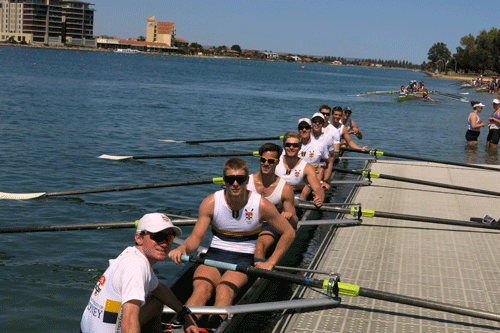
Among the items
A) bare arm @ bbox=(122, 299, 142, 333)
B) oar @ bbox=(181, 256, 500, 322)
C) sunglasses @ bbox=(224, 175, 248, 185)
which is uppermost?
sunglasses @ bbox=(224, 175, 248, 185)

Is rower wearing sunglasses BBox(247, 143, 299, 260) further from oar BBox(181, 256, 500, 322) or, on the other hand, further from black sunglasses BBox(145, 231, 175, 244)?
black sunglasses BBox(145, 231, 175, 244)

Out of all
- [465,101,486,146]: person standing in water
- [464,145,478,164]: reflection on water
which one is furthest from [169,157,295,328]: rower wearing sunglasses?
[464,145,478,164]: reflection on water

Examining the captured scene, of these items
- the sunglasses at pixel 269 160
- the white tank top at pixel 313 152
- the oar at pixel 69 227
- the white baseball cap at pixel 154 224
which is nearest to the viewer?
the white baseball cap at pixel 154 224

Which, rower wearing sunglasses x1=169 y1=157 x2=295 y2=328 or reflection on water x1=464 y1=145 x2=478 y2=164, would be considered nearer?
rower wearing sunglasses x1=169 y1=157 x2=295 y2=328

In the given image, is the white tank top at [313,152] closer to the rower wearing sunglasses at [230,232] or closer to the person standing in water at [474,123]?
the rower wearing sunglasses at [230,232]

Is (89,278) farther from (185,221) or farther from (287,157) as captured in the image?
(287,157)

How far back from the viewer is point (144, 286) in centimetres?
381

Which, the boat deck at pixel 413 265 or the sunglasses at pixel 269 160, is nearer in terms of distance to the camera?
the boat deck at pixel 413 265

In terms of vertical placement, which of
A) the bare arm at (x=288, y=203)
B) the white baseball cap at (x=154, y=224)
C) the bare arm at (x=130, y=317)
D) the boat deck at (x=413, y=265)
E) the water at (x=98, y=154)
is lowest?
the water at (x=98, y=154)

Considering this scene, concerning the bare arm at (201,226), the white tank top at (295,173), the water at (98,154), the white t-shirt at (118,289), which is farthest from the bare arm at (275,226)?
the water at (98,154)

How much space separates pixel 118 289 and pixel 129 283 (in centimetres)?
12

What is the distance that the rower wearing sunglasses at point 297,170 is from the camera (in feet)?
25.3

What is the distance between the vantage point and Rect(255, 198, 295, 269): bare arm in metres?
5.64

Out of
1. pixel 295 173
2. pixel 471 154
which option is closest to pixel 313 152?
pixel 295 173
